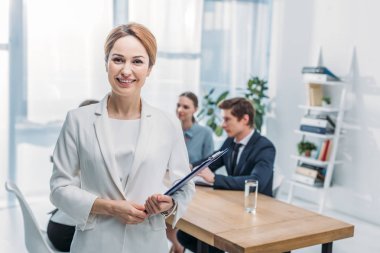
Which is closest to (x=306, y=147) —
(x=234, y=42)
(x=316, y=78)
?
(x=316, y=78)

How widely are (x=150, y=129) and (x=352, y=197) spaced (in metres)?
4.13

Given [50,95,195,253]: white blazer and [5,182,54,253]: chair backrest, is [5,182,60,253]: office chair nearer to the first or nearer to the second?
[5,182,54,253]: chair backrest

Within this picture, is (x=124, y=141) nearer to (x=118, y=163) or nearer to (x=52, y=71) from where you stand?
(x=118, y=163)

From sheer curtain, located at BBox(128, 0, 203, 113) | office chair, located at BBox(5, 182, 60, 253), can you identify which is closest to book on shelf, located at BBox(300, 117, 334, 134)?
sheer curtain, located at BBox(128, 0, 203, 113)

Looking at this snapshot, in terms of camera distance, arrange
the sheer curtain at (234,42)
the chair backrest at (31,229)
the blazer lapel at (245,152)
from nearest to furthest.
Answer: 1. the chair backrest at (31,229)
2. the blazer lapel at (245,152)
3. the sheer curtain at (234,42)

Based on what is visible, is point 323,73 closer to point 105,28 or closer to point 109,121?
point 105,28

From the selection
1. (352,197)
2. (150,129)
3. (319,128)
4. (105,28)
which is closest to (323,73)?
(319,128)

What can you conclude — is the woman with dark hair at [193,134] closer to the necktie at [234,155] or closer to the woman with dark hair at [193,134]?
the woman with dark hair at [193,134]

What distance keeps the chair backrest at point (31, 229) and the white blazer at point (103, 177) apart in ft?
1.76

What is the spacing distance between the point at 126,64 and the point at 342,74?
4159mm

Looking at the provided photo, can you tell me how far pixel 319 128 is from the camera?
5246 millimetres

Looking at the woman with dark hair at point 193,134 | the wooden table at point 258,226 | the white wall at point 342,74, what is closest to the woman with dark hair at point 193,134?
the woman with dark hair at point 193,134

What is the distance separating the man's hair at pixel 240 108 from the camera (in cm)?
331

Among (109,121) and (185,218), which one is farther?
(185,218)
